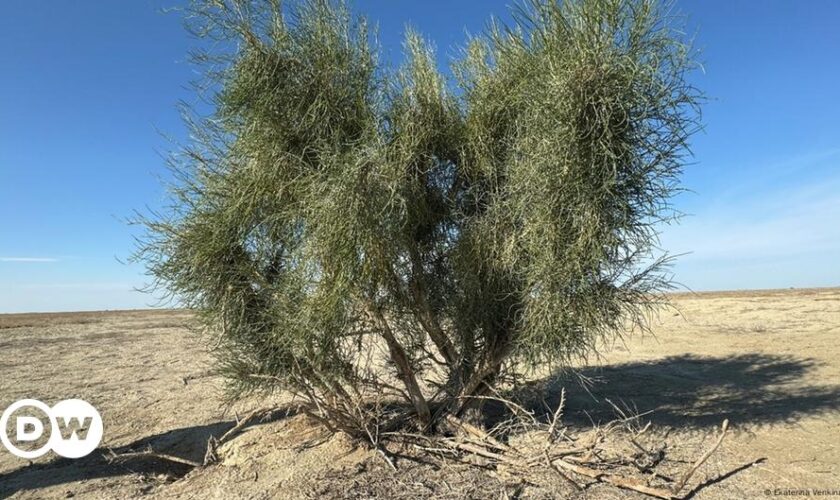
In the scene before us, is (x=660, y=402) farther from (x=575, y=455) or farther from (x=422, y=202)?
(x=422, y=202)

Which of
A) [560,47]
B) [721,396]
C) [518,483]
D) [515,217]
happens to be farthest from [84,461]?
[721,396]

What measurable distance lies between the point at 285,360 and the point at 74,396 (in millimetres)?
6507

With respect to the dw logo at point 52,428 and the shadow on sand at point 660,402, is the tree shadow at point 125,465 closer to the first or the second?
the shadow on sand at point 660,402

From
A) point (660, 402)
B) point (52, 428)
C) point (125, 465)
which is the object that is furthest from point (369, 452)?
point (52, 428)

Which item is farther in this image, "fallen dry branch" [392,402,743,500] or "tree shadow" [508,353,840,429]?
"tree shadow" [508,353,840,429]

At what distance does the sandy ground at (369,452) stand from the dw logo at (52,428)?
0.61 ft

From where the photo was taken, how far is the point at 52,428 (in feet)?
27.0

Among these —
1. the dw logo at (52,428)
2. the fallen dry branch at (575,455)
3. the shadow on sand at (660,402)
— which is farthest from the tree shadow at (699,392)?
the dw logo at (52,428)

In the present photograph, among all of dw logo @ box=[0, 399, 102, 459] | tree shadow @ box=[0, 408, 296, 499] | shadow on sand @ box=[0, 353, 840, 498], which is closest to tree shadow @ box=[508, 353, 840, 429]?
shadow on sand @ box=[0, 353, 840, 498]

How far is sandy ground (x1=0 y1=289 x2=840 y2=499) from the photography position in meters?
5.49

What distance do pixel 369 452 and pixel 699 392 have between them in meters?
5.77

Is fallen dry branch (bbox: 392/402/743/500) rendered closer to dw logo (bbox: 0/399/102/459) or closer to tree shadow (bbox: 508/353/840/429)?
tree shadow (bbox: 508/353/840/429)

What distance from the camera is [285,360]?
20.3ft

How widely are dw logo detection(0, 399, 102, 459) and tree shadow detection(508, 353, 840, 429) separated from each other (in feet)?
19.9
